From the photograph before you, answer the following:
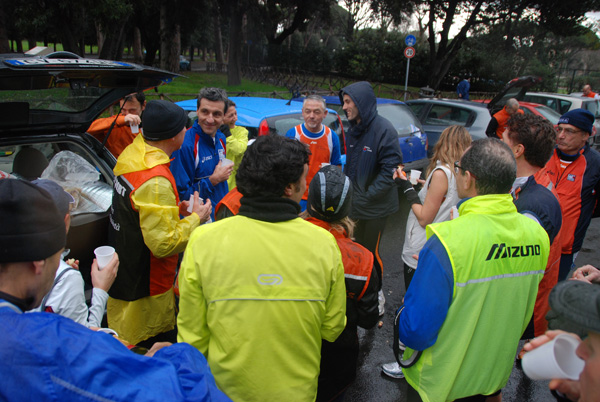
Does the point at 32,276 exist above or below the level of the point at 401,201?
above

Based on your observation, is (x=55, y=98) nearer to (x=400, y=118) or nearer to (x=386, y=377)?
(x=386, y=377)

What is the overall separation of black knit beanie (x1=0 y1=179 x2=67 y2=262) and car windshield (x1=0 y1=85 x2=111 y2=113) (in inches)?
76.5

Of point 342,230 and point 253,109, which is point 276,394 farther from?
point 253,109

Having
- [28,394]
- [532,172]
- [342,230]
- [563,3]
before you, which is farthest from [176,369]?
[563,3]

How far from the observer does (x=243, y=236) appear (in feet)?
5.05

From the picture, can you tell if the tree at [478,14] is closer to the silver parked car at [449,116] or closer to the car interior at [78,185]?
the silver parked car at [449,116]

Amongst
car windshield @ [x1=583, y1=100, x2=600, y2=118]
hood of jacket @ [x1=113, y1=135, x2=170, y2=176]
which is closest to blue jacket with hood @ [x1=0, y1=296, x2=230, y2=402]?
hood of jacket @ [x1=113, y1=135, x2=170, y2=176]

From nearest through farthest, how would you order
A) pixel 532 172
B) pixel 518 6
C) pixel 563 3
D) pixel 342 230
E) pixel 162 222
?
pixel 342 230, pixel 162 222, pixel 532 172, pixel 563 3, pixel 518 6

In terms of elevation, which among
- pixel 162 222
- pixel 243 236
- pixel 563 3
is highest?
pixel 563 3

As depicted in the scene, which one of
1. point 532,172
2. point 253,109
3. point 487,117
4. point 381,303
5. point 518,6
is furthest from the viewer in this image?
point 518,6

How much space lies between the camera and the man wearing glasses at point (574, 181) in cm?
339

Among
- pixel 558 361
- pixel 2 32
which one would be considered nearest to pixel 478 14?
pixel 2 32

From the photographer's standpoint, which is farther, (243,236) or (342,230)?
(342,230)

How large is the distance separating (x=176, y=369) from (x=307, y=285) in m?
0.60
